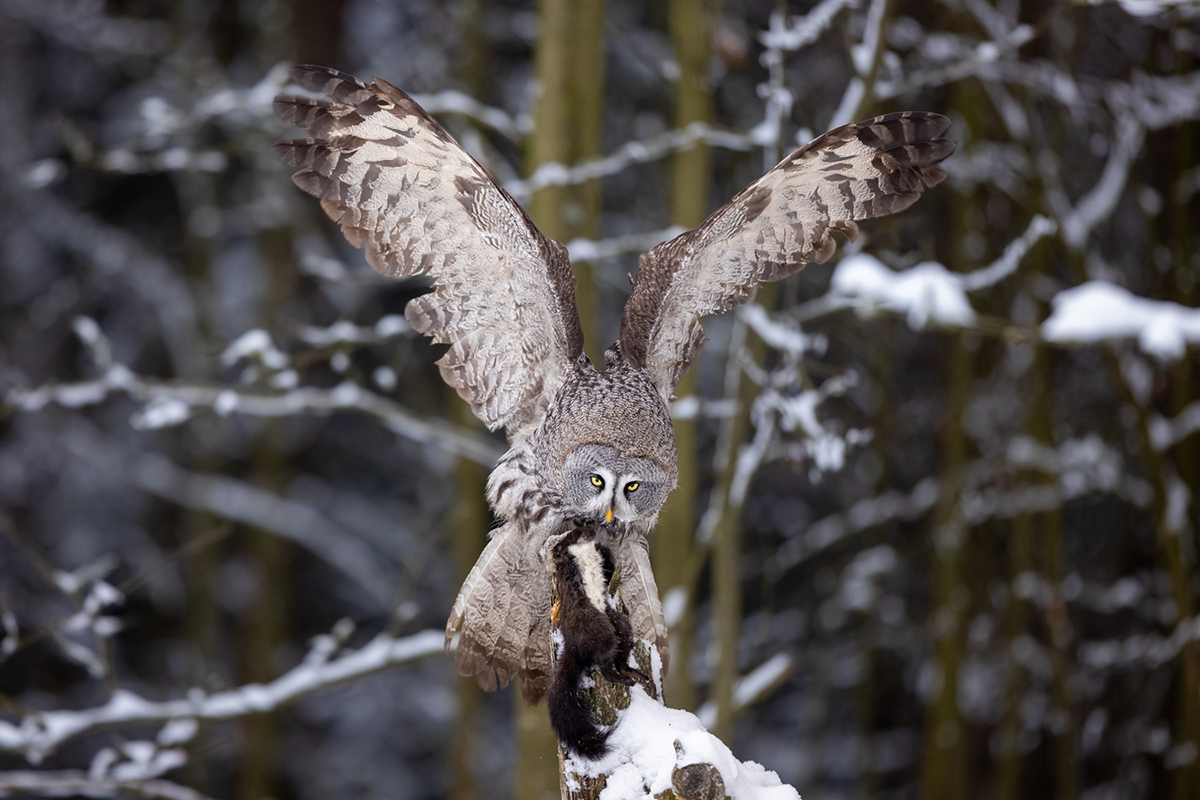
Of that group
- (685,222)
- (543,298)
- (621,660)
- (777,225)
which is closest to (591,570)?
(621,660)

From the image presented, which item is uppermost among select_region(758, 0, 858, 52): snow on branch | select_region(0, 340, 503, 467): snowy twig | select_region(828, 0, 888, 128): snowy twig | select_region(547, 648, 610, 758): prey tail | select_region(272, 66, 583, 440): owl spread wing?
select_region(758, 0, 858, 52): snow on branch

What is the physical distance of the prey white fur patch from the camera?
2.05 metres

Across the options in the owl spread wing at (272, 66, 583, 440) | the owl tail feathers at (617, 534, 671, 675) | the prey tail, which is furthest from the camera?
the owl tail feathers at (617, 534, 671, 675)

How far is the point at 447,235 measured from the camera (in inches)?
101

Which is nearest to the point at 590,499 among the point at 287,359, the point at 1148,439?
the point at 287,359

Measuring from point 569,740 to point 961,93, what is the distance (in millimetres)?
5855

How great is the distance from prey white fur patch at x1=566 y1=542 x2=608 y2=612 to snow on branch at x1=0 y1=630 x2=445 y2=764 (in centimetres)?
151

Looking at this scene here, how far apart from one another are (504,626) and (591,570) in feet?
2.16

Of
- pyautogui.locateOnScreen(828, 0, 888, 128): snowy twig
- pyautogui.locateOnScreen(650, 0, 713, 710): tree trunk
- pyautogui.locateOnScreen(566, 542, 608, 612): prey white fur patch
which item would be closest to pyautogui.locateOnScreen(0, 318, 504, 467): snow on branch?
pyautogui.locateOnScreen(650, 0, 713, 710): tree trunk

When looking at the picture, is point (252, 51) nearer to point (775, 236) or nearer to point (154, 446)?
point (154, 446)

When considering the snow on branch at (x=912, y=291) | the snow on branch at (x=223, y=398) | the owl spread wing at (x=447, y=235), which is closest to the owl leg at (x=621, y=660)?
the owl spread wing at (x=447, y=235)

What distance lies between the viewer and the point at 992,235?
6.83m

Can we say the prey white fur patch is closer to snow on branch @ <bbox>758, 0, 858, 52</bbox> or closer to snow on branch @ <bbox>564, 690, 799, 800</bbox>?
snow on branch @ <bbox>564, 690, 799, 800</bbox>

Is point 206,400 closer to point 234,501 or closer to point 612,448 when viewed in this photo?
point 612,448
